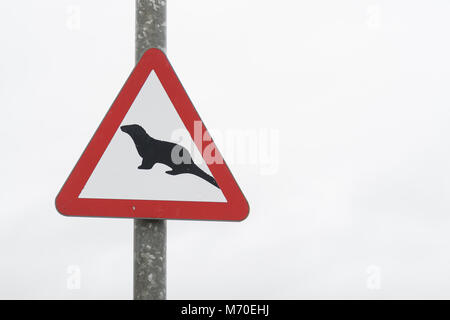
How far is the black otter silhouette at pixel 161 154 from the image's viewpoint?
2188mm

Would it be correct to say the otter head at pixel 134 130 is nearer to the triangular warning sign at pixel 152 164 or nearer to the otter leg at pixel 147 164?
the triangular warning sign at pixel 152 164

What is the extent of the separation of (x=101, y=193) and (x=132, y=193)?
0.13 m

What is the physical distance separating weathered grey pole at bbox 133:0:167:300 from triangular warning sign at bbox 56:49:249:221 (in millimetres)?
42

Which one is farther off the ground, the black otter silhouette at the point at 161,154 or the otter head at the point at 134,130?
the otter head at the point at 134,130

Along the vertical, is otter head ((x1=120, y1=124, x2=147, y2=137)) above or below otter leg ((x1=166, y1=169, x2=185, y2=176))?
above

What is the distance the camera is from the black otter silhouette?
7.18 feet

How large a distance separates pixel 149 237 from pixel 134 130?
1.44ft

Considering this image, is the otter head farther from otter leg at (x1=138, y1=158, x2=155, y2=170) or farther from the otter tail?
the otter tail

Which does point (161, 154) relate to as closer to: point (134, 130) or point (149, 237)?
point (134, 130)

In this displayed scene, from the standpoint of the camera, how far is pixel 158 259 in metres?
2.04

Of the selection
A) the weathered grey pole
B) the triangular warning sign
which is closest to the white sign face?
the triangular warning sign

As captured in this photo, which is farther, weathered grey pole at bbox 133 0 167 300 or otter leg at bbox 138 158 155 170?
otter leg at bbox 138 158 155 170

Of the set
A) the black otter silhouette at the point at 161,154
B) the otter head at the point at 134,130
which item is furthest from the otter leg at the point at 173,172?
the otter head at the point at 134,130
